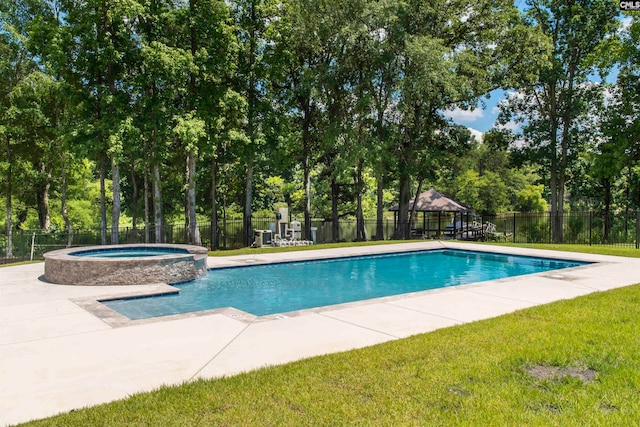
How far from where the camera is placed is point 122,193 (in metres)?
29.7

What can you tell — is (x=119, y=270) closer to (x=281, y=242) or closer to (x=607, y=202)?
(x=281, y=242)

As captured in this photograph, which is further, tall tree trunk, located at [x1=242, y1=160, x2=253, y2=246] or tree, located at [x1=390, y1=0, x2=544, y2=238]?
tall tree trunk, located at [x1=242, y1=160, x2=253, y2=246]

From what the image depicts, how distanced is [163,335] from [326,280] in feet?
20.6

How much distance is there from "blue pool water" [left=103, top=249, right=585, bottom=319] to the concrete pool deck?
86cm

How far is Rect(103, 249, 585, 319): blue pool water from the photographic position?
8398mm

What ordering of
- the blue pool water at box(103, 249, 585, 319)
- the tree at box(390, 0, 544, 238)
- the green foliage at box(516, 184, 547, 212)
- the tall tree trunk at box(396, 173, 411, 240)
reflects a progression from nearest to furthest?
the blue pool water at box(103, 249, 585, 319) → the tree at box(390, 0, 544, 238) → the tall tree trunk at box(396, 173, 411, 240) → the green foliage at box(516, 184, 547, 212)

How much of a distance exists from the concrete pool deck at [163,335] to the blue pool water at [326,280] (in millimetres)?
861

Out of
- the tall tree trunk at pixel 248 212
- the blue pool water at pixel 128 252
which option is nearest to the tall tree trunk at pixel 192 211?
the tall tree trunk at pixel 248 212

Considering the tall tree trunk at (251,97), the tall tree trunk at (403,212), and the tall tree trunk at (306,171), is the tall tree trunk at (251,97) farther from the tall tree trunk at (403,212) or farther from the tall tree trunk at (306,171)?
the tall tree trunk at (403,212)

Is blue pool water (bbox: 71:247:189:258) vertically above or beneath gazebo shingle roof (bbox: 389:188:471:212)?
beneath

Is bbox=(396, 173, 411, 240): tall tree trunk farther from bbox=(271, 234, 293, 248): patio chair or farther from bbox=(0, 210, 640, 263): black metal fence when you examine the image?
bbox=(271, 234, 293, 248): patio chair

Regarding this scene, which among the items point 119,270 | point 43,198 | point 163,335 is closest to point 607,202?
point 119,270

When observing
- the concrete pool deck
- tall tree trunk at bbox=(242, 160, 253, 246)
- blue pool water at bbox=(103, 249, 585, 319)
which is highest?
tall tree trunk at bbox=(242, 160, 253, 246)

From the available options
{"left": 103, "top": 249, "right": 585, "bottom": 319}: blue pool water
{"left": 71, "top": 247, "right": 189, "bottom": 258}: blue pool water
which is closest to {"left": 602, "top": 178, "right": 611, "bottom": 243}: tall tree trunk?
{"left": 103, "top": 249, "right": 585, "bottom": 319}: blue pool water
